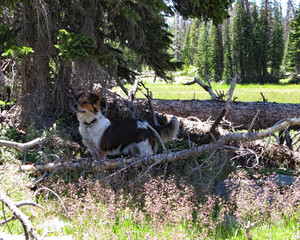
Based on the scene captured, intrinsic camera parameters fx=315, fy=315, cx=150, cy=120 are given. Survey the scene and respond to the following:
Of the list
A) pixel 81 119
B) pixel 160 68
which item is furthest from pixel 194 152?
pixel 160 68

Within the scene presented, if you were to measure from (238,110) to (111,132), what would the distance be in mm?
3695

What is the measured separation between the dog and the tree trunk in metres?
1.73

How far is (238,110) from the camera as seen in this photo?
8.59 m

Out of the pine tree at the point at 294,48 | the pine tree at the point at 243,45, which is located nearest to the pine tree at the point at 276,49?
the pine tree at the point at 294,48

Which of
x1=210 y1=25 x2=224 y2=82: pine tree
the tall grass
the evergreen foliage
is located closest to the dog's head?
the tall grass

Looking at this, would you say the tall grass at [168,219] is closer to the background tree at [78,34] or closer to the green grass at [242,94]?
the background tree at [78,34]

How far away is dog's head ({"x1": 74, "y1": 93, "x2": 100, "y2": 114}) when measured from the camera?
6499mm

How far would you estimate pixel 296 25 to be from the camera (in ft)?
187

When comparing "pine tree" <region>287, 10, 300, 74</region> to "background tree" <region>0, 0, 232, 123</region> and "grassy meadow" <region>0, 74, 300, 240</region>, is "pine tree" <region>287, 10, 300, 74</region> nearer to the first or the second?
"background tree" <region>0, 0, 232, 123</region>

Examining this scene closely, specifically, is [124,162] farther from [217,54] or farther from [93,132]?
[217,54]

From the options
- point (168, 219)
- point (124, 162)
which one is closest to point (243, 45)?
point (124, 162)

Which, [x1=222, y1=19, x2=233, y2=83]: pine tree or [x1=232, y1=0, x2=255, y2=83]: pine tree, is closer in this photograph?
[x1=232, y1=0, x2=255, y2=83]: pine tree

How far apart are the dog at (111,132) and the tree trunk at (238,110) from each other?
1.73 metres

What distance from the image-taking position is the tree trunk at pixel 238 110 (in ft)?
27.3
